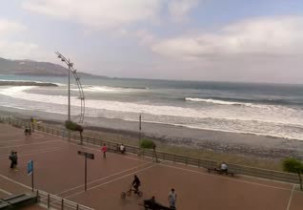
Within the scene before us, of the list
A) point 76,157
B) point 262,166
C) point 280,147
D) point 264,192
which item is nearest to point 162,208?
point 264,192

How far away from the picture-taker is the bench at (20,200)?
13164mm

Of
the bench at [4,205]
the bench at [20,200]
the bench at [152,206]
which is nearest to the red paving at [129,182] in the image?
the bench at [152,206]

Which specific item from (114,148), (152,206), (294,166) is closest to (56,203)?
(152,206)

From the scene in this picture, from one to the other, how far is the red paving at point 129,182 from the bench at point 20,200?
5.80 ft

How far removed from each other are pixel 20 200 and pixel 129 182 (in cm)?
600

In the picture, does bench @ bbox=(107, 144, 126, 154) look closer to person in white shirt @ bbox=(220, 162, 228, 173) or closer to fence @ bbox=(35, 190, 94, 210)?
person in white shirt @ bbox=(220, 162, 228, 173)

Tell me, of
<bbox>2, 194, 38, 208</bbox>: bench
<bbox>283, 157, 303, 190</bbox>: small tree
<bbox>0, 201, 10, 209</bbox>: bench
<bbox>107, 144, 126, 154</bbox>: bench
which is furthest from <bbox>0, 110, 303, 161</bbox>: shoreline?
<bbox>0, 201, 10, 209</bbox>: bench

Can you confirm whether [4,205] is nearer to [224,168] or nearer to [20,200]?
[20,200]

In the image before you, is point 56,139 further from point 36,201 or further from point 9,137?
point 36,201

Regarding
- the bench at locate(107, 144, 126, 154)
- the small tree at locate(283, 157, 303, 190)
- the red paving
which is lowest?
the red paving

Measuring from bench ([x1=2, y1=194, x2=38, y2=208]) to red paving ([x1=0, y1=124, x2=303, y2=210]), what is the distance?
1767 millimetres

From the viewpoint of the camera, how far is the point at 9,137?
28906 millimetres

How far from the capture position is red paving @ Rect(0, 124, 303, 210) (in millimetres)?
15359

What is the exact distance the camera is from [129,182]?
18.0 metres
